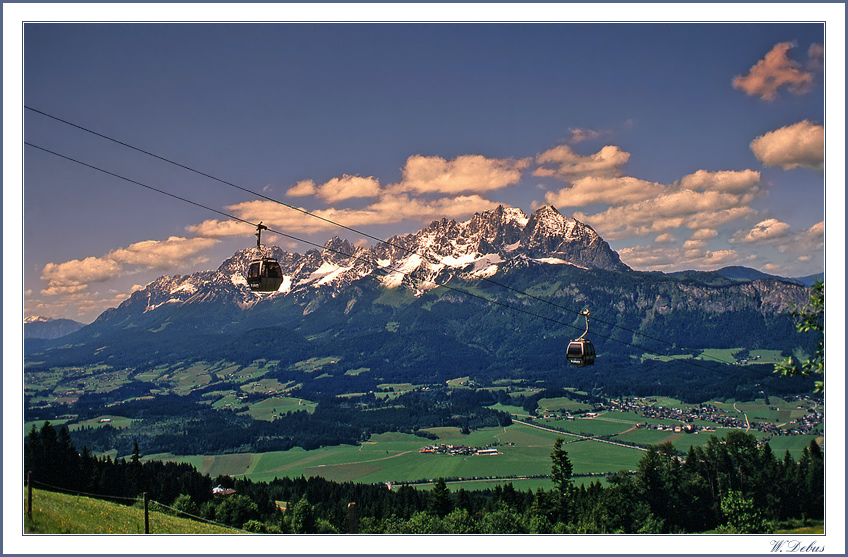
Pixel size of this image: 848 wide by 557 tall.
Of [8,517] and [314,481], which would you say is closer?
[8,517]

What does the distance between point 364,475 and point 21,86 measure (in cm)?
13249

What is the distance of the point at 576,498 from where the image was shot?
63.1 m

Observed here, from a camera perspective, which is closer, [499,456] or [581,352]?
[581,352]

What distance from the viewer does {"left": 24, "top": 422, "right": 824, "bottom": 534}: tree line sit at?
5603 centimetres

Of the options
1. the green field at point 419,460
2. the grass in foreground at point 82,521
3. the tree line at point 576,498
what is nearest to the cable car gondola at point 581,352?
the grass in foreground at point 82,521

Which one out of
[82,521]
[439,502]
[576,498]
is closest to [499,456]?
[439,502]

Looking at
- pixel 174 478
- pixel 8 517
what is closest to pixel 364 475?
pixel 174 478

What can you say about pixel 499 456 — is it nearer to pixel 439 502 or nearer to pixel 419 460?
pixel 419 460

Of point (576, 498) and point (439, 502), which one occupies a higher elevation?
point (576, 498)

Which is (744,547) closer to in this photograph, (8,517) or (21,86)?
(8,517)

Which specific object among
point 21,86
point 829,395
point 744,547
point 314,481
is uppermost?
point 21,86

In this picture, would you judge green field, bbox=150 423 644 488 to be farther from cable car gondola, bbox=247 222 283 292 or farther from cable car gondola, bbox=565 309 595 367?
cable car gondola, bbox=247 222 283 292

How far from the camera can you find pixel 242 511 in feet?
215

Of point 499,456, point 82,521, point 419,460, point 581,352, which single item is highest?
point 581,352
